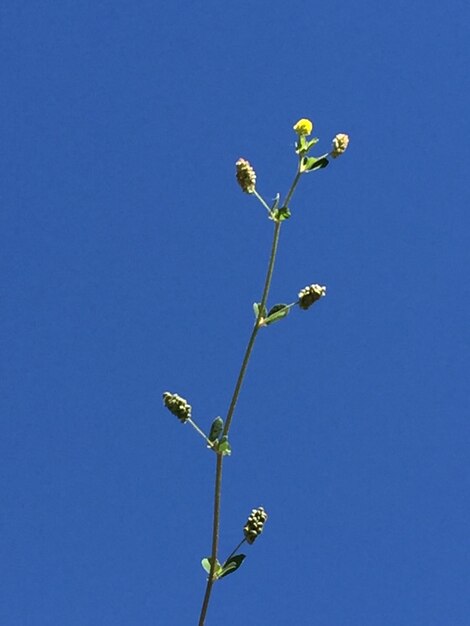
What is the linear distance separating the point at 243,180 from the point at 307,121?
71 centimetres

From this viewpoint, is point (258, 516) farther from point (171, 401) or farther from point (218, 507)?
point (171, 401)

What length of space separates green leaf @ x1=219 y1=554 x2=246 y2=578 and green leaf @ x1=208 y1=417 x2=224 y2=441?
1.62 feet

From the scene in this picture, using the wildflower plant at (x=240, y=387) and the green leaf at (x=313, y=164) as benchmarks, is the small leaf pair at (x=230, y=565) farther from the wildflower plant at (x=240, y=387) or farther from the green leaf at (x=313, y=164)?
the green leaf at (x=313, y=164)

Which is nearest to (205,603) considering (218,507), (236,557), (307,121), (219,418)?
(218,507)

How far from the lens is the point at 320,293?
3062mm

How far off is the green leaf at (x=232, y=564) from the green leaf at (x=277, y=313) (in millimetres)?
959

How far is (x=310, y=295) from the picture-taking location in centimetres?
308

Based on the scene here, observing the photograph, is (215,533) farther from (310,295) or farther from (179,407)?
(310,295)

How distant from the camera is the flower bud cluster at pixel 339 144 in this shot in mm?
3365

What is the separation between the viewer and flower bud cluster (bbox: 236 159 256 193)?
3.22m

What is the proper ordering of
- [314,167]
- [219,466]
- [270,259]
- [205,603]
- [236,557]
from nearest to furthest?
[205,603] → [219,466] → [270,259] → [236,557] → [314,167]

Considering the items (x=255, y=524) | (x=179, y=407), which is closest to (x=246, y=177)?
(x=179, y=407)

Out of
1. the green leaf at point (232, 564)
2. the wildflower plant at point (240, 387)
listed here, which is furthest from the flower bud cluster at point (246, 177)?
the green leaf at point (232, 564)

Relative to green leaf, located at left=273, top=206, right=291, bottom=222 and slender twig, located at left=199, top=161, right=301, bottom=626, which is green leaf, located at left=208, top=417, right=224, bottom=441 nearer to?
slender twig, located at left=199, top=161, right=301, bottom=626
